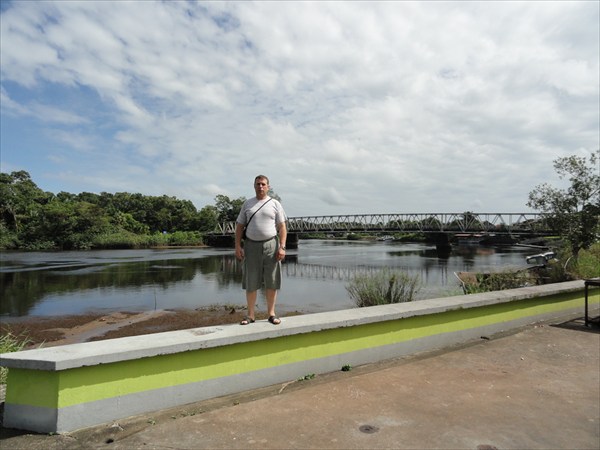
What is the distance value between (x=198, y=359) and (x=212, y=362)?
0.14 metres

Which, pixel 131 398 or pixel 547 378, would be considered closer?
pixel 131 398

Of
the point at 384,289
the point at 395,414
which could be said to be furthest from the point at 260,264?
the point at 384,289

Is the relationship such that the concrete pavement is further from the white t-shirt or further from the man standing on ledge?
the white t-shirt

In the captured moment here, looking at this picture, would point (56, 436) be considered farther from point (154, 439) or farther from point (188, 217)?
point (188, 217)

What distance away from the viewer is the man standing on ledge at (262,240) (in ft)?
14.4

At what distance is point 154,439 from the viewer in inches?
113

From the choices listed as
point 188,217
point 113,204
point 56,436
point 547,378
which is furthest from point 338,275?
point 113,204

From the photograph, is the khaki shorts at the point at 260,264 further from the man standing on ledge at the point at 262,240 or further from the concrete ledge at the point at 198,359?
the concrete ledge at the point at 198,359

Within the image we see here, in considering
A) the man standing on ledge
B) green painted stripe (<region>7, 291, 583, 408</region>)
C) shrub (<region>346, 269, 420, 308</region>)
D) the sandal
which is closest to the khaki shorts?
the man standing on ledge

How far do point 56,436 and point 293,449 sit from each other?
155 cm

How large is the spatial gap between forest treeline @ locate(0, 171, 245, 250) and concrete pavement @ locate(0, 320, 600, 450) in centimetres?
6832

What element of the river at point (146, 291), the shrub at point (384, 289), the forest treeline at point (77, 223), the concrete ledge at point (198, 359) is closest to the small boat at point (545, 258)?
the river at point (146, 291)

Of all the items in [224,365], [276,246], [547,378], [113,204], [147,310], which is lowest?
[147,310]

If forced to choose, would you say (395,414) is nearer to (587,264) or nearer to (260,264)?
(260,264)
